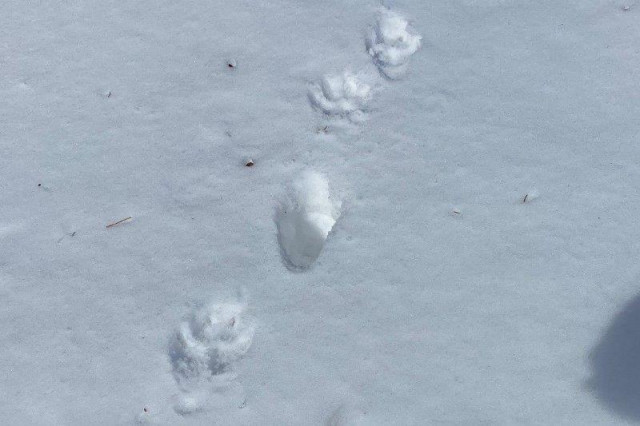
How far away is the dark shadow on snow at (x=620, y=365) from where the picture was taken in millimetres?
1776

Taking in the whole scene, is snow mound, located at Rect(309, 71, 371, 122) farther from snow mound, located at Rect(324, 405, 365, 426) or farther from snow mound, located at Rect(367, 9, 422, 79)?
snow mound, located at Rect(324, 405, 365, 426)

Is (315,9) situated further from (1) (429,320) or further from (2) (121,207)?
(1) (429,320)

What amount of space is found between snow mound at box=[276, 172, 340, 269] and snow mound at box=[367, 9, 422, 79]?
0.46 m

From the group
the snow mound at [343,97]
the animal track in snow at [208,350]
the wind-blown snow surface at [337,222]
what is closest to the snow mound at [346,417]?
the wind-blown snow surface at [337,222]

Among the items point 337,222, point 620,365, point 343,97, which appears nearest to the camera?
point 620,365

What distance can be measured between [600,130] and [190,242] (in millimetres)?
1383

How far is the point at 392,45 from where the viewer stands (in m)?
2.10

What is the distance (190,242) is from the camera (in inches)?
77.0

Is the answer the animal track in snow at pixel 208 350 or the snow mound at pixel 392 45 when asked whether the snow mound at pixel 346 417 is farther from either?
the snow mound at pixel 392 45

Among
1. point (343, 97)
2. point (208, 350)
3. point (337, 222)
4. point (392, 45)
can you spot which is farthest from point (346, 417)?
point (392, 45)

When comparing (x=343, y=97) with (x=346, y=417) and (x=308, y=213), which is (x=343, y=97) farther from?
(x=346, y=417)

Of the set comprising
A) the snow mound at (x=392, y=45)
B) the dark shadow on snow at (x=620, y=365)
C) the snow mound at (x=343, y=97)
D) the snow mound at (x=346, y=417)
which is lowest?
the snow mound at (x=346, y=417)

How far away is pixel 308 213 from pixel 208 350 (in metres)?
0.53

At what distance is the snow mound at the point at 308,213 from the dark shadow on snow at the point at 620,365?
89 cm
